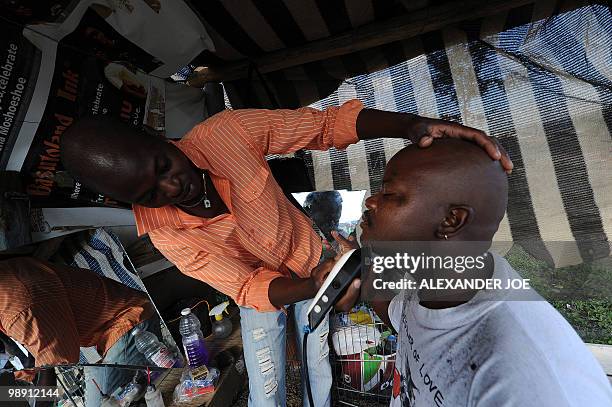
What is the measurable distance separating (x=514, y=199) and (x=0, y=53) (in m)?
2.85

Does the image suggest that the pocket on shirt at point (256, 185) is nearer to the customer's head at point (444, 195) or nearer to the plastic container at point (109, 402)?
the customer's head at point (444, 195)

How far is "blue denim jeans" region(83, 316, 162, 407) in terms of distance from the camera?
77.4 inches

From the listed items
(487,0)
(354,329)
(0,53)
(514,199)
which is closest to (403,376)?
(354,329)

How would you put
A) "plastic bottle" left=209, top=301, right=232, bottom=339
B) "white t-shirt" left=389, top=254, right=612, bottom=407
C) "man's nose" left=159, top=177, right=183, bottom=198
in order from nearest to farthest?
1. "white t-shirt" left=389, top=254, right=612, bottom=407
2. "man's nose" left=159, top=177, right=183, bottom=198
3. "plastic bottle" left=209, top=301, right=232, bottom=339

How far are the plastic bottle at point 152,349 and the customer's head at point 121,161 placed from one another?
4.49 feet

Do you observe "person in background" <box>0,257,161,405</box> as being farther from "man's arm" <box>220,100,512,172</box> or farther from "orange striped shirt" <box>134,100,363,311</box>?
"man's arm" <box>220,100,512,172</box>

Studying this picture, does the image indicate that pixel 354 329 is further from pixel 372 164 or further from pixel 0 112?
pixel 0 112

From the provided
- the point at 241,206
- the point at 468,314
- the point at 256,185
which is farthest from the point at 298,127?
the point at 468,314

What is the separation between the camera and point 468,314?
0.68 m

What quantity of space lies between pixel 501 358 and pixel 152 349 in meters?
2.26

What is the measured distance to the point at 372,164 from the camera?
8.63ft

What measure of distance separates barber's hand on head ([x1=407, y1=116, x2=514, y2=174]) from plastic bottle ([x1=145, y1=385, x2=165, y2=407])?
86.5 inches

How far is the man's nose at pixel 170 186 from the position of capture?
121cm

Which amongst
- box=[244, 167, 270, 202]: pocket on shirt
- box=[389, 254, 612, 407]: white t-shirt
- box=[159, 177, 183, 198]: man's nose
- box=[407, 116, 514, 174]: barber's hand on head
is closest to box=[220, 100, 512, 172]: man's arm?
box=[244, 167, 270, 202]: pocket on shirt
